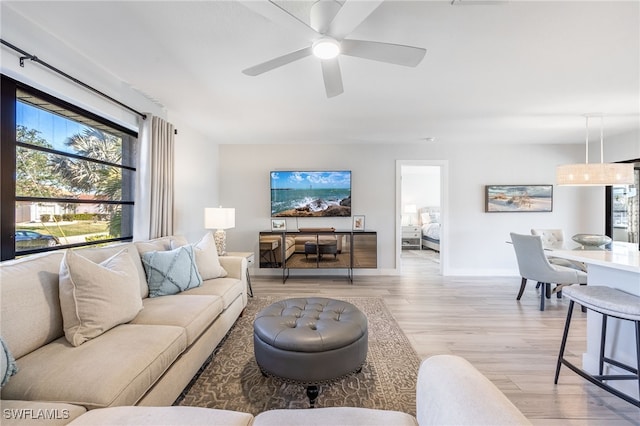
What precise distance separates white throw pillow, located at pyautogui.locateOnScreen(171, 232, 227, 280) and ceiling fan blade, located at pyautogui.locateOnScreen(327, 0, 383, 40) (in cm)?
226

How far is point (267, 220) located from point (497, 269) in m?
4.27

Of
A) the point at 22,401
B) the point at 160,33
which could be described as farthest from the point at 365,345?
the point at 160,33

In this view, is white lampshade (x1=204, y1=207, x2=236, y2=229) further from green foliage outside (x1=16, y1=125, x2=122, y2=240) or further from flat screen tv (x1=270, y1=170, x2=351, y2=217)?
flat screen tv (x1=270, y1=170, x2=351, y2=217)

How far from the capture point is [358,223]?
4980 mm

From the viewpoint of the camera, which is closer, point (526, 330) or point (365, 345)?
point (365, 345)

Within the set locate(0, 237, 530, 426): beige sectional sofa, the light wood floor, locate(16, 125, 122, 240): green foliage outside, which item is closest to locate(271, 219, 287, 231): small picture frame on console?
the light wood floor

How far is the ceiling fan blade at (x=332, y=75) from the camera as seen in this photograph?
71.4 inches

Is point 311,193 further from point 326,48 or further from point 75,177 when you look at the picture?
point 326,48

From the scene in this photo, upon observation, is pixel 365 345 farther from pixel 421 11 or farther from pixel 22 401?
pixel 421 11

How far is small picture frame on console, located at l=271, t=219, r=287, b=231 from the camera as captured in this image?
4.96 metres

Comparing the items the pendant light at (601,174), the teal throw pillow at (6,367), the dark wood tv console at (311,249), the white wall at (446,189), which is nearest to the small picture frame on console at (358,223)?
the white wall at (446,189)

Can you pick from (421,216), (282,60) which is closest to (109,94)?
(282,60)

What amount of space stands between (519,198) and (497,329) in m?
3.17

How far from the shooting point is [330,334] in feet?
5.48
